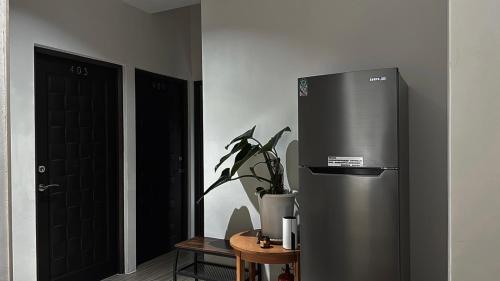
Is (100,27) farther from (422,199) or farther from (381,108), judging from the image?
(422,199)

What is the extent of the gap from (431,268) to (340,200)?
2.93 ft

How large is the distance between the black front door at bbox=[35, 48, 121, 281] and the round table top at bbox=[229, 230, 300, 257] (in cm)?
160

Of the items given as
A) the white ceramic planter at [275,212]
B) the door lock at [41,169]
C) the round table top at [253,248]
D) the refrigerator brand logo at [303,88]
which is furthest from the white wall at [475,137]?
the door lock at [41,169]

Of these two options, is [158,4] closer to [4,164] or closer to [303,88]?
[303,88]

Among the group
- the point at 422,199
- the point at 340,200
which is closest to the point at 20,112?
the point at 340,200

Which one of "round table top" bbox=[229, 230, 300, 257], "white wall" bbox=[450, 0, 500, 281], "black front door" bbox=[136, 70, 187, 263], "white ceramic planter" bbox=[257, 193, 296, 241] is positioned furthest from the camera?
"black front door" bbox=[136, 70, 187, 263]

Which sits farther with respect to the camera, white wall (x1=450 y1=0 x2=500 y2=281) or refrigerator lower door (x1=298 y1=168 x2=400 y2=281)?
refrigerator lower door (x1=298 y1=168 x2=400 y2=281)

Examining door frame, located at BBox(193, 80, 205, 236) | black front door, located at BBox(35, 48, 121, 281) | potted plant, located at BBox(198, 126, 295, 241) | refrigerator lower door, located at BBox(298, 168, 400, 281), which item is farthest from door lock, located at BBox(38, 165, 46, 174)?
refrigerator lower door, located at BBox(298, 168, 400, 281)

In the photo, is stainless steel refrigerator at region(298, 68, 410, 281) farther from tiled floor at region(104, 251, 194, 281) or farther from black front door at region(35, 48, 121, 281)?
black front door at region(35, 48, 121, 281)

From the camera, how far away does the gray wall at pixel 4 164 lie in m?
0.67

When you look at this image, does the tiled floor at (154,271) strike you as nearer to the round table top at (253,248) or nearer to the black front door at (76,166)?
the black front door at (76,166)

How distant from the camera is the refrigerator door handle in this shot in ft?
6.37

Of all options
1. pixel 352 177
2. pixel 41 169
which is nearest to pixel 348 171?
pixel 352 177

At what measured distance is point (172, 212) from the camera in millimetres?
4551
